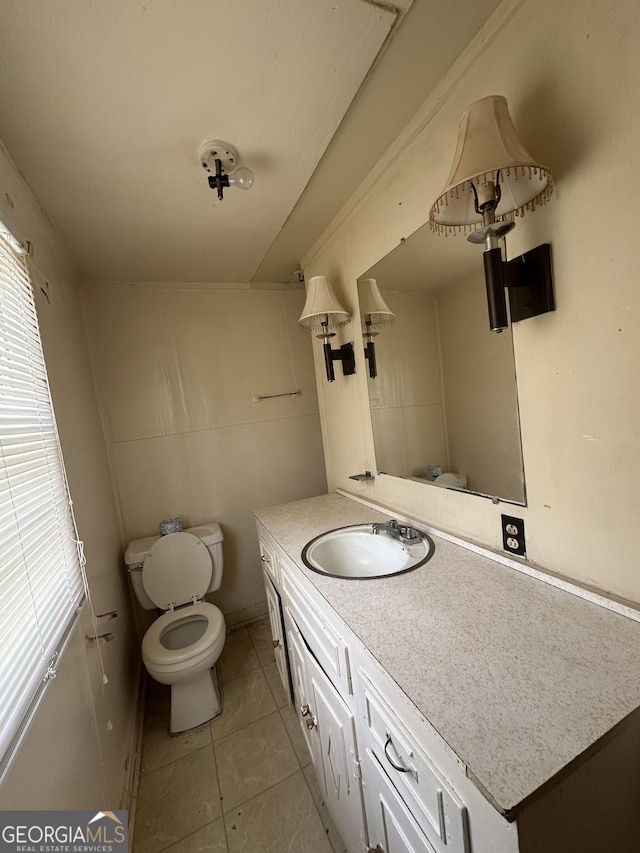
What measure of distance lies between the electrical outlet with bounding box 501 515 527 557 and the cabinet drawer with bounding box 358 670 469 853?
54 centimetres

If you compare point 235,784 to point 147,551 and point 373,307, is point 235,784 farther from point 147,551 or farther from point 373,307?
point 373,307

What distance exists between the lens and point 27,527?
85 cm

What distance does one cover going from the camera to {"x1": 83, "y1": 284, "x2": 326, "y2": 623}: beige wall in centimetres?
196

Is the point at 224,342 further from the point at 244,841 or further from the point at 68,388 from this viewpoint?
the point at 244,841

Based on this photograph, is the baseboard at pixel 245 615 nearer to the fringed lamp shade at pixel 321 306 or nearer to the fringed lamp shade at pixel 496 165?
the fringed lamp shade at pixel 321 306

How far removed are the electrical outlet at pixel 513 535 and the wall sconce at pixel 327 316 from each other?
3.08ft

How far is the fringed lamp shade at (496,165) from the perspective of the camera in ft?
2.30

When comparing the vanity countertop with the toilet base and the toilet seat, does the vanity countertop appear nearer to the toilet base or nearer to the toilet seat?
the toilet seat

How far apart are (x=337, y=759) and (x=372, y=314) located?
1550 mm

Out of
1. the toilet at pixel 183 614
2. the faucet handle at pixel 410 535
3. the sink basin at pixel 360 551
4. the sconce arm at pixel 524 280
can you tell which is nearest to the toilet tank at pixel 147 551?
the toilet at pixel 183 614

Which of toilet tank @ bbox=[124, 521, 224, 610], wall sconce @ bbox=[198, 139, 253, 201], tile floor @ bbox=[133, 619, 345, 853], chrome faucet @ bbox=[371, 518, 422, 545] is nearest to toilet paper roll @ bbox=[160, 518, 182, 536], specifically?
toilet tank @ bbox=[124, 521, 224, 610]

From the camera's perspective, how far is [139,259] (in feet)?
5.70

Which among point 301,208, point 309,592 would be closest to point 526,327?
point 309,592

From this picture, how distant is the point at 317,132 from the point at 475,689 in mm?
1485
